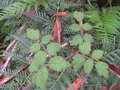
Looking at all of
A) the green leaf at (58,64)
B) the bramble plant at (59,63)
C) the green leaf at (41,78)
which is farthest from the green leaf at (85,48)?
the green leaf at (41,78)

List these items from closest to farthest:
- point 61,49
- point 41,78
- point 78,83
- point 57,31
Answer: point 41,78
point 78,83
point 61,49
point 57,31

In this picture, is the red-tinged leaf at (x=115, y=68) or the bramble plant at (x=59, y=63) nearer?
the bramble plant at (x=59, y=63)

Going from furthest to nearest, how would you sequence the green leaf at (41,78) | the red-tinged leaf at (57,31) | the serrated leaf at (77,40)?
the red-tinged leaf at (57,31)
the serrated leaf at (77,40)
the green leaf at (41,78)

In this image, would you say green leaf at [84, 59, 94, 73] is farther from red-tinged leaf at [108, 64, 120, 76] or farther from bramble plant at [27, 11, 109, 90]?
red-tinged leaf at [108, 64, 120, 76]

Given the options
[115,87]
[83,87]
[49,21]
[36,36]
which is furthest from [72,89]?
[49,21]

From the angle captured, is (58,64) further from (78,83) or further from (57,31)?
(57,31)

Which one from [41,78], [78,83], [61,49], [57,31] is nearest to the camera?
[41,78]

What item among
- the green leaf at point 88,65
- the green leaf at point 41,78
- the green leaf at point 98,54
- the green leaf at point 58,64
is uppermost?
the green leaf at point 98,54

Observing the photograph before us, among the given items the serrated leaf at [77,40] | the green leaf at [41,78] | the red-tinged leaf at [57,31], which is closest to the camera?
the green leaf at [41,78]

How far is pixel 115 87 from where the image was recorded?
1.16 metres

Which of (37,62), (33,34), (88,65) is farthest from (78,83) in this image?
(33,34)

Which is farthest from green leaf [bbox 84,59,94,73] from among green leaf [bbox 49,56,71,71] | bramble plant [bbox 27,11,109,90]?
green leaf [bbox 49,56,71,71]

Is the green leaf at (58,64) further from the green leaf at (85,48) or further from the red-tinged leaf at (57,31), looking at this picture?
the red-tinged leaf at (57,31)

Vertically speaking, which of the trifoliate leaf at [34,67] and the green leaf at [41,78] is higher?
the trifoliate leaf at [34,67]
